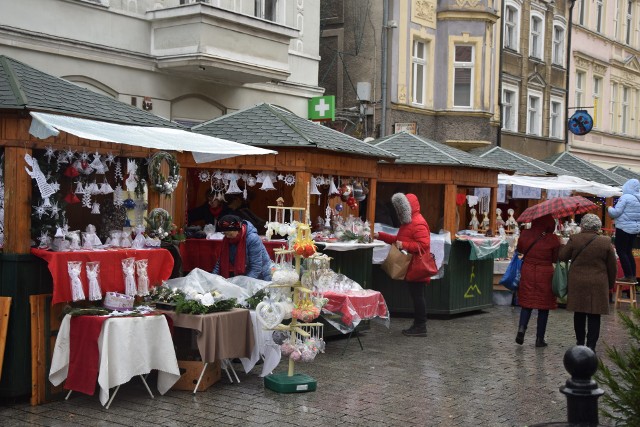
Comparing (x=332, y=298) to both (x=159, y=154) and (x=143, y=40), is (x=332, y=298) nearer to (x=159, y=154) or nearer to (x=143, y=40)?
(x=159, y=154)

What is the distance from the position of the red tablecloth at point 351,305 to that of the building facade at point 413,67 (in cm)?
1117

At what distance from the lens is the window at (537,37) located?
28281 mm

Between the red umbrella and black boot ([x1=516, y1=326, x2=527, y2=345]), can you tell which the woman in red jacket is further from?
the red umbrella

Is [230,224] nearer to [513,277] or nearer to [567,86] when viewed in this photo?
[513,277]

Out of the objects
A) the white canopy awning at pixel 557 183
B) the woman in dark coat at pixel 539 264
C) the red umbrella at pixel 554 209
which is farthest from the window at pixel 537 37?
the woman in dark coat at pixel 539 264

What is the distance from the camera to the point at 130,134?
27.7 feet

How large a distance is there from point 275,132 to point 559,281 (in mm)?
4175

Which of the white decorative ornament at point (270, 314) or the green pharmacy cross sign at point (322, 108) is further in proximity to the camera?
the green pharmacy cross sign at point (322, 108)

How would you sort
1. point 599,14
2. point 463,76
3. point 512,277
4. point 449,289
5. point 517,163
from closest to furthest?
1. point 512,277
2. point 449,289
3. point 517,163
4. point 463,76
5. point 599,14

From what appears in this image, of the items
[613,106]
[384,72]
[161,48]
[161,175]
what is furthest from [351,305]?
[613,106]

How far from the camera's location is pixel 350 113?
21.9m

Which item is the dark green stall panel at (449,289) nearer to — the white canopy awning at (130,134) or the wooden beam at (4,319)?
the white canopy awning at (130,134)

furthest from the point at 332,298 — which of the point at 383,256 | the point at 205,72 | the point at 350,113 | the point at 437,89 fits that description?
the point at 437,89

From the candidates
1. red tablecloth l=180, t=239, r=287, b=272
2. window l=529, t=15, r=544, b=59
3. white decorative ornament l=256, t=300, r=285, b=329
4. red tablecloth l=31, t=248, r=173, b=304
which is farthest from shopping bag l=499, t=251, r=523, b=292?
window l=529, t=15, r=544, b=59
